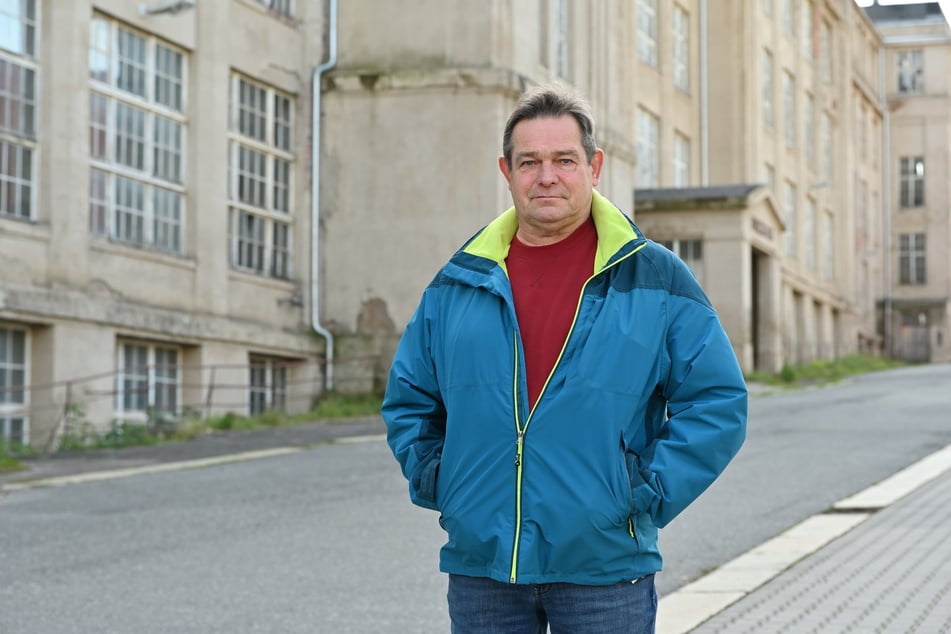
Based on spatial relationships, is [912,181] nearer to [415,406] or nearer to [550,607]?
[415,406]

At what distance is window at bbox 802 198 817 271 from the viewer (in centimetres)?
→ 5484

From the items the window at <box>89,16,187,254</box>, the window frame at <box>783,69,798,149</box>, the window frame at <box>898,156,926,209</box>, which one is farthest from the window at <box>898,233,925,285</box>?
the window at <box>89,16,187,254</box>

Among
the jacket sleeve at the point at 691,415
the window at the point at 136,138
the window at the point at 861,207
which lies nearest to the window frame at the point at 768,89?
the window at the point at 861,207

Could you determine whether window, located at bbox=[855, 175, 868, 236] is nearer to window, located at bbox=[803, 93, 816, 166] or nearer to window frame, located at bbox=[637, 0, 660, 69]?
window, located at bbox=[803, 93, 816, 166]

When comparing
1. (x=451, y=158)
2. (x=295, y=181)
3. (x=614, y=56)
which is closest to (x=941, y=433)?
(x=451, y=158)

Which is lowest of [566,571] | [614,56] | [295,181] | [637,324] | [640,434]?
[566,571]

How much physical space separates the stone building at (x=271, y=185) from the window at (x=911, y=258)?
31.4m

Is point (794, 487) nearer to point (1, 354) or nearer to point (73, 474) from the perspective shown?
point (73, 474)

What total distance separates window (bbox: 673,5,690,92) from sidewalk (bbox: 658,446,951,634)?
106 ft

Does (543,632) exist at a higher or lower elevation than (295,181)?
lower

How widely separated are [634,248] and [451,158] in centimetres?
2325

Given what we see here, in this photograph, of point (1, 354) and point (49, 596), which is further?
point (1, 354)

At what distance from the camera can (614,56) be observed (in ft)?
112

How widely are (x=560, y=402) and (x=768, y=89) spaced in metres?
47.6
